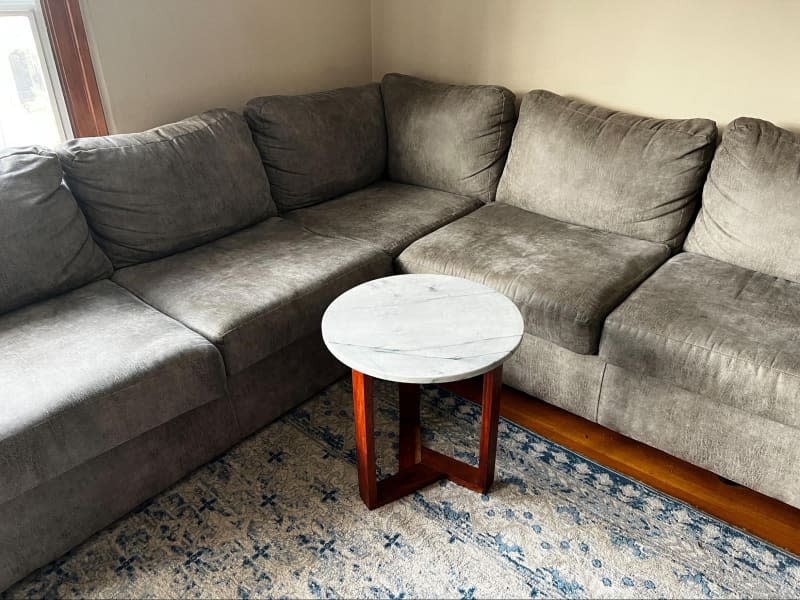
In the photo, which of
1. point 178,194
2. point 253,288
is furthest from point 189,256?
point 253,288

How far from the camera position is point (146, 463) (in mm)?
1645

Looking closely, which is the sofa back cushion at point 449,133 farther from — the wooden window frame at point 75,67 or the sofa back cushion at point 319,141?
the wooden window frame at point 75,67

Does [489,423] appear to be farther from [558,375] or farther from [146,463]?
[146,463]

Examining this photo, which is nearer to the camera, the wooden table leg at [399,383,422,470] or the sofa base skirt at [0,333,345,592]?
the sofa base skirt at [0,333,345,592]

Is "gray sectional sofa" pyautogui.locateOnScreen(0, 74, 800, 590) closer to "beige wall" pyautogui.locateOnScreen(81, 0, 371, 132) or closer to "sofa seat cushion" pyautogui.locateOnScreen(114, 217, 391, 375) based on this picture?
"sofa seat cushion" pyautogui.locateOnScreen(114, 217, 391, 375)

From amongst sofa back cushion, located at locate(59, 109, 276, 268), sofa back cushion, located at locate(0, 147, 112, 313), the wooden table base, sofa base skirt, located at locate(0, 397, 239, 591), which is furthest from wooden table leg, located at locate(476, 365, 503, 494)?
sofa back cushion, located at locate(0, 147, 112, 313)

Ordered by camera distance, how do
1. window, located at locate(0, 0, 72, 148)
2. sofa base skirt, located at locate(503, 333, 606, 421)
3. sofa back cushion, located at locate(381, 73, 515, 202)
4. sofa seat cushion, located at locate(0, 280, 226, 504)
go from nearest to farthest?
sofa seat cushion, located at locate(0, 280, 226, 504)
sofa base skirt, located at locate(503, 333, 606, 421)
window, located at locate(0, 0, 72, 148)
sofa back cushion, located at locate(381, 73, 515, 202)

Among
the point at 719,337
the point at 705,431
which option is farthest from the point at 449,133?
the point at 705,431

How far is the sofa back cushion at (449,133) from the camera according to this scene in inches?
99.8

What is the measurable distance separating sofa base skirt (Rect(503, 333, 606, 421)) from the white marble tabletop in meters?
0.39

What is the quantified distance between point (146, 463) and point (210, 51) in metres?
1.64

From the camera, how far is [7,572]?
1438 mm

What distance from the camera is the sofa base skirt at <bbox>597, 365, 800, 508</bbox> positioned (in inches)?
62.4

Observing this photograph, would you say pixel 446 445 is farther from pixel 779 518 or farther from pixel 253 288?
pixel 779 518
